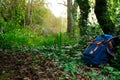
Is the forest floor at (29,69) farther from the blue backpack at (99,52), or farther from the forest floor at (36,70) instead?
the blue backpack at (99,52)

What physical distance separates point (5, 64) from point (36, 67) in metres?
0.73

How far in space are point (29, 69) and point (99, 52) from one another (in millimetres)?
1485

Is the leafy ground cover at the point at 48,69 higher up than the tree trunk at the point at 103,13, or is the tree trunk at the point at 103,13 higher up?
the tree trunk at the point at 103,13

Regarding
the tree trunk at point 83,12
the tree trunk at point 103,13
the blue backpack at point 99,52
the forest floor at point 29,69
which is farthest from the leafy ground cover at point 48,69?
the tree trunk at point 83,12

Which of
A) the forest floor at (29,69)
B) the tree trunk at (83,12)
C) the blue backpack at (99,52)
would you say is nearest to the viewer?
the forest floor at (29,69)

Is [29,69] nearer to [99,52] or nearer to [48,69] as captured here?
[48,69]

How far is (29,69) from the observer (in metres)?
4.66

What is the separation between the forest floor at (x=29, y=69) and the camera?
430cm

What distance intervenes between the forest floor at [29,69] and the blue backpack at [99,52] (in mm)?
722

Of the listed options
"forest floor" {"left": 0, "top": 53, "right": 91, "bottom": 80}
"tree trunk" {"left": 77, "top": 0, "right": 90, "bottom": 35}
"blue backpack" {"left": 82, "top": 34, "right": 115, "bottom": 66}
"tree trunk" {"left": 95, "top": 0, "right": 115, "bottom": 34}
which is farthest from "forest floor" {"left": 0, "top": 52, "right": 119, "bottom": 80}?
"tree trunk" {"left": 77, "top": 0, "right": 90, "bottom": 35}

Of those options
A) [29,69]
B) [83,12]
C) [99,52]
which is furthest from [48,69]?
[83,12]

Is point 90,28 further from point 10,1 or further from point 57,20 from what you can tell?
point 57,20

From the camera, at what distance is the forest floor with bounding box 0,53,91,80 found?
4.30m

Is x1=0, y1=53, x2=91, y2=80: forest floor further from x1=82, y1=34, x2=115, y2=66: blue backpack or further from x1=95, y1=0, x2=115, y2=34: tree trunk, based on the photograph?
x1=95, y1=0, x2=115, y2=34: tree trunk
